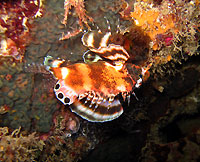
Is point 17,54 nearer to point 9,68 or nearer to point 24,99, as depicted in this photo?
point 9,68

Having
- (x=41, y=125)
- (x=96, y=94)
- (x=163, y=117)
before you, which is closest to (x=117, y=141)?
(x=163, y=117)

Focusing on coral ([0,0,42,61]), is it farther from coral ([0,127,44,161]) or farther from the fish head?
coral ([0,127,44,161])

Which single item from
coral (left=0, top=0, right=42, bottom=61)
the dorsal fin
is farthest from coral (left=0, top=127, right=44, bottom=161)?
coral (left=0, top=0, right=42, bottom=61)

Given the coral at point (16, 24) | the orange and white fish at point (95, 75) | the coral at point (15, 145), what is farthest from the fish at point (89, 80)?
the coral at point (15, 145)

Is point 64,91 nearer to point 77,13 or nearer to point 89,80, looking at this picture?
point 89,80

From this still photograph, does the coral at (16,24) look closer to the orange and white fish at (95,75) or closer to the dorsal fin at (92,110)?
the orange and white fish at (95,75)

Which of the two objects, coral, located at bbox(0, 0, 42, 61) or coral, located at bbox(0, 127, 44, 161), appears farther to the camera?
coral, located at bbox(0, 127, 44, 161)
